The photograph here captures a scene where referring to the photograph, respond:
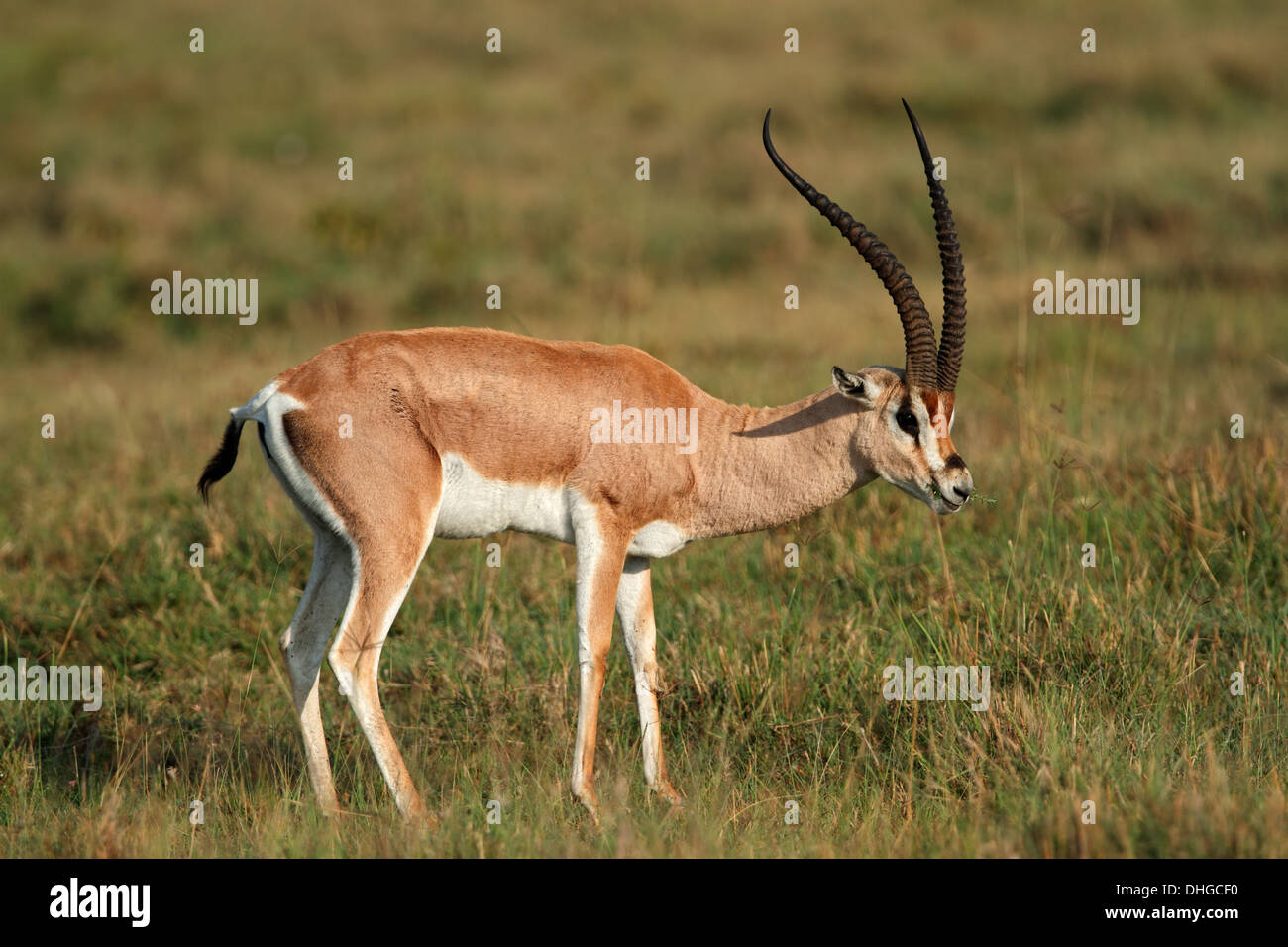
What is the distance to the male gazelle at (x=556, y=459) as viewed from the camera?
505 centimetres

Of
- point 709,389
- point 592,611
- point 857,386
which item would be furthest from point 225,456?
point 709,389

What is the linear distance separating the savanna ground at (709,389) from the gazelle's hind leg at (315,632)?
219 mm

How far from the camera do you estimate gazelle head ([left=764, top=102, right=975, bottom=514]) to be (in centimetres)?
517

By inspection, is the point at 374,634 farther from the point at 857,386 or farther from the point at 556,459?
the point at 857,386

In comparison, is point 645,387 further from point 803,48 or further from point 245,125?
point 803,48

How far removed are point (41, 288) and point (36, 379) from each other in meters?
1.91

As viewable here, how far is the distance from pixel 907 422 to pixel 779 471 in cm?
55

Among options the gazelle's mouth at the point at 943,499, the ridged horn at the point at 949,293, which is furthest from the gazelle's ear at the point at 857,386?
the gazelle's mouth at the point at 943,499

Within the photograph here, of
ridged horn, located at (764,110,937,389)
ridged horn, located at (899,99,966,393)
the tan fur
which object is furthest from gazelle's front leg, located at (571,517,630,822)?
ridged horn, located at (899,99,966,393)

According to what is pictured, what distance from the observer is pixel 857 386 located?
5.26 metres

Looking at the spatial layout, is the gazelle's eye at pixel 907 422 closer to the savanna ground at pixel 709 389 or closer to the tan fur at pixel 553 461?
the tan fur at pixel 553 461

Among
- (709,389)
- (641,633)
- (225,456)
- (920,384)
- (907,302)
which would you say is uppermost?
(709,389)

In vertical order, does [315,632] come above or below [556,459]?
below

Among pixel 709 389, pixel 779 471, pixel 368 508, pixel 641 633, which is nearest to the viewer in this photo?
pixel 368 508
